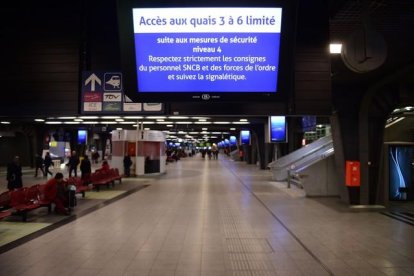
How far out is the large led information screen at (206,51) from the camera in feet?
16.0

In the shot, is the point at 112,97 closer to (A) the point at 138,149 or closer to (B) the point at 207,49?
(B) the point at 207,49

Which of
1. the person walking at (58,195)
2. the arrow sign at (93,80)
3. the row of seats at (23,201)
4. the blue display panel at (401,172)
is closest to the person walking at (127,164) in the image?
the row of seats at (23,201)

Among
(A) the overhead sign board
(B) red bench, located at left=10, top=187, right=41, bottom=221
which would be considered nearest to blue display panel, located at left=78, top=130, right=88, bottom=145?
(B) red bench, located at left=10, top=187, right=41, bottom=221

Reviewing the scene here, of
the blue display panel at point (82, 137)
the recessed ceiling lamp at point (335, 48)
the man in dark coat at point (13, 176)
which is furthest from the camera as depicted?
the blue display panel at point (82, 137)

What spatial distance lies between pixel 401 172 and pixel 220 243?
31.8ft

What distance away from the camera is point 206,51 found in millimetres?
4949

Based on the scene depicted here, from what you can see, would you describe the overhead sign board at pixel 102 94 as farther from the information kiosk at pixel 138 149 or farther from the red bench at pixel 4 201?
the information kiosk at pixel 138 149

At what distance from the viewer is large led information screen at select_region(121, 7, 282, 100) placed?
4.87 metres

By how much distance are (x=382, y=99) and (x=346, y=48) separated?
8.53 meters

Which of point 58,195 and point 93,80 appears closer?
point 93,80

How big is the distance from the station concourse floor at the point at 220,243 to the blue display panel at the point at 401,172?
10.3 feet

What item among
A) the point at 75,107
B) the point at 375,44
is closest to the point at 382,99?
the point at 375,44

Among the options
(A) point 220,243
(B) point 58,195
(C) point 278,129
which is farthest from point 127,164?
(A) point 220,243

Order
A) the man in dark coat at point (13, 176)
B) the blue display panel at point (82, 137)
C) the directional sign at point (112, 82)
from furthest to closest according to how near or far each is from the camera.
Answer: the blue display panel at point (82, 137), the man in dark coat at point (13, 176), the directional sign at point (112, 82)
